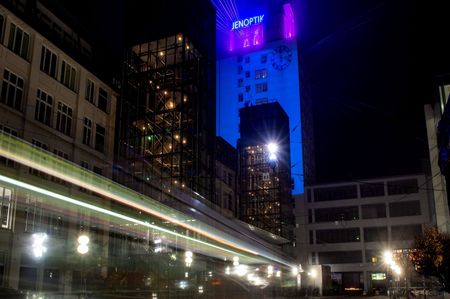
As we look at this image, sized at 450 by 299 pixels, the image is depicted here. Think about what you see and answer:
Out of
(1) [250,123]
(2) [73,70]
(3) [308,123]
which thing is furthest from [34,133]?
(3) [308,123]

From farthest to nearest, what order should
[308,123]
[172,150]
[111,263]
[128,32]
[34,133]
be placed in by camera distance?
1. [308,123]
2. [128,32]
3. [172,150]
4. [111,263]
5. [34,133]

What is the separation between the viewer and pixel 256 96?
101250mm

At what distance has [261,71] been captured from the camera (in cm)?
10188

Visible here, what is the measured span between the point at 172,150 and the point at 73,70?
1572cm

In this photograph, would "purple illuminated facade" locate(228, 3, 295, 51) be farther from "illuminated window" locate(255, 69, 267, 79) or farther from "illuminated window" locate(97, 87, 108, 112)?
"illuminated window" locate(97, 87, 108, 112)

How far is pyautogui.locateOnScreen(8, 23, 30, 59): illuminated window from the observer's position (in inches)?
1248

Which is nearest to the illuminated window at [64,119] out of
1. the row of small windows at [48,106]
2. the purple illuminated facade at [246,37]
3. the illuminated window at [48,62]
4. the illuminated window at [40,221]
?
the row of small windows at [48,106]

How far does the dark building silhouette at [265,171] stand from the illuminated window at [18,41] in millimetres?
49877

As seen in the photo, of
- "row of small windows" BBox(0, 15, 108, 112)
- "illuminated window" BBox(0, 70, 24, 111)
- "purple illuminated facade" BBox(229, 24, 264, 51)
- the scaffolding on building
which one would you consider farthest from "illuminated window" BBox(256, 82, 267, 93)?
"illuminated window" BBox(0, 70, 24, 111)

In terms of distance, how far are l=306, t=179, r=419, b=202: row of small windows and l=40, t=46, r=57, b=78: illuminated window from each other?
6553cm

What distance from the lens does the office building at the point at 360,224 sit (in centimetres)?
8331

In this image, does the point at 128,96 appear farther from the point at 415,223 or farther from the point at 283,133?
the point at 415,223

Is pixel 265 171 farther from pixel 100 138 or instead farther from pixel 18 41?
pixel 18 41

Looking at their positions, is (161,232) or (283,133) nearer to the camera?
(161,232)
